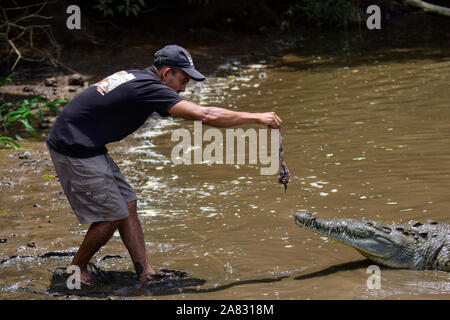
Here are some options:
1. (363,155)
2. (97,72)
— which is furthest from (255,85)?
(363,155)

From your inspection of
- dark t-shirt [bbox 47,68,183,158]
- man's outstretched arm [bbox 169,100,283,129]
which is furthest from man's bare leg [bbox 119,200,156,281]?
man's outstretched arm [bbox 169,100,283,129]

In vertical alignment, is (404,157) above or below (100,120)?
below

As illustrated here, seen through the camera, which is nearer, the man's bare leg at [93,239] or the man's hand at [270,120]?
the man's hand at [270,120]

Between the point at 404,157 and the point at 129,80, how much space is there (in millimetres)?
4014

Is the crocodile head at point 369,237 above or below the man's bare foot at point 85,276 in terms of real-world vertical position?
above

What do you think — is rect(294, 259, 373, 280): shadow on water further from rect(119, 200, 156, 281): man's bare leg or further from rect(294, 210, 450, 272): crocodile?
rect(119, 200, 156, 281): man's bare leg

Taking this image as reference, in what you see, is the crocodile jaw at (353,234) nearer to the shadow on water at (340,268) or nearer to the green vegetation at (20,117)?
the shadow on water at (340,268)

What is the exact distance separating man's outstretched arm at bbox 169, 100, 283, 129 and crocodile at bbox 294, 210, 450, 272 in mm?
827

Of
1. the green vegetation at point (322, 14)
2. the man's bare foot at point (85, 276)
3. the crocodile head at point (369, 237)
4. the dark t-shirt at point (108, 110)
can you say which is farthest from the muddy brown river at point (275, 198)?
the green vegetation at point (322, 14)

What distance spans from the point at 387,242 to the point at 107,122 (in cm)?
217

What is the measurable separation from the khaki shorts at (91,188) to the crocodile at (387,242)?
4.27ft

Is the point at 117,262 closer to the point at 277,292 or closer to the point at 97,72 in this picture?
the point at 277,292

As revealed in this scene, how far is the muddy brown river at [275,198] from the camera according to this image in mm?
4559

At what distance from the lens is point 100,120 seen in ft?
14.4
